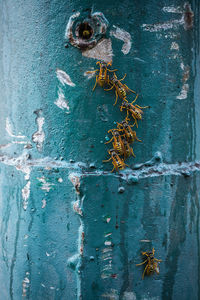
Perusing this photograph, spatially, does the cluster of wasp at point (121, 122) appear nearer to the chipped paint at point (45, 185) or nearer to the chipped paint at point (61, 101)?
the chipped paint at point (61, 101)

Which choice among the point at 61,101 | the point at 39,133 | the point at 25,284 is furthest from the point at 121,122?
the point at 25,284

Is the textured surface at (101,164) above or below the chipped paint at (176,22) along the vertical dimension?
below

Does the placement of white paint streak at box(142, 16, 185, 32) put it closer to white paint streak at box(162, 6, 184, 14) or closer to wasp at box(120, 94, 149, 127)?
white paint streak at box(162, 6, 184, 14)

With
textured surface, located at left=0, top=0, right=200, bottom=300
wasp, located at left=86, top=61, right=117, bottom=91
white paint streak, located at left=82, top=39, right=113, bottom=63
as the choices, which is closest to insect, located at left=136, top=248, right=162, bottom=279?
textured surface, located at left=0, top=0, right=200, bottom=300

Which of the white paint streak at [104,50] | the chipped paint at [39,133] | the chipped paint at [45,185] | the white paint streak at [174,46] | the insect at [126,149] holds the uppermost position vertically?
the white paint streak at [174,46]

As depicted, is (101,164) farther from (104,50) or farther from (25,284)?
(25,284)

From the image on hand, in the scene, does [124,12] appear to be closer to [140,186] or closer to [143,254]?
[140,186]

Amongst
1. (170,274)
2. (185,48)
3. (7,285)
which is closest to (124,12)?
(185,48)

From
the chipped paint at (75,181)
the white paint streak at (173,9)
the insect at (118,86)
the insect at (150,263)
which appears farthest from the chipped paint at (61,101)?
the insect at (150,263)
